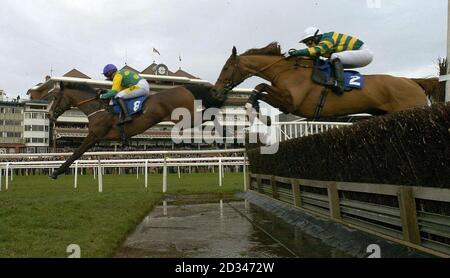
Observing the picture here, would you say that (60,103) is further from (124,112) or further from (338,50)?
(338,50)

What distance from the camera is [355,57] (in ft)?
18.3

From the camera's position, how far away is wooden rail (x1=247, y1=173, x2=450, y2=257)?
114 inches

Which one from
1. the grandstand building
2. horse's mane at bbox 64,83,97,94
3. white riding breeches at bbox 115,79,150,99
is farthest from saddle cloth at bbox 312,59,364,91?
the grandstand building

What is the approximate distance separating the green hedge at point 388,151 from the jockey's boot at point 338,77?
67 centimetres

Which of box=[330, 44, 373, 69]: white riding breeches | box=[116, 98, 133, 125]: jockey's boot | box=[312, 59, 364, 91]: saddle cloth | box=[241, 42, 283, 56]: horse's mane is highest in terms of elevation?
box=[241, 42, 283, 56]: horse's mane

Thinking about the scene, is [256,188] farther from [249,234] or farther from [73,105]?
[249,234]

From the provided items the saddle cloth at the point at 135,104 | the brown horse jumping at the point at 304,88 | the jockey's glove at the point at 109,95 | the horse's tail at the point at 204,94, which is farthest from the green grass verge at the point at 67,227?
the brown horse jumping at the point at 304,88

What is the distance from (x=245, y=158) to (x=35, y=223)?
5.57 meters

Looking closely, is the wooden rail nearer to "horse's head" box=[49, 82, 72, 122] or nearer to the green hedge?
the green hedge

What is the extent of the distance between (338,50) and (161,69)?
47.4 meters

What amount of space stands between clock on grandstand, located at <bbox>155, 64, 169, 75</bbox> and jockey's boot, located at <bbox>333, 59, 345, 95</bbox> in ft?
151

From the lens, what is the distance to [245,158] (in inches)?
384

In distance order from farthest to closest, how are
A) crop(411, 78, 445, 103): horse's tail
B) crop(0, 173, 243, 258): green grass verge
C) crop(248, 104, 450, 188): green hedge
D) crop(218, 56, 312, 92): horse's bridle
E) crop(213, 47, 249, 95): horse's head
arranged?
crop(411, 78, 445, 103): horse's tail, crop(213, 47, 249, 95): horse's head, crop(218, 56, 312, 92): horse's bridle, crop(0, 173, 243, 258): green grass verge, crop(248, 104, 450, 188): green hedge
